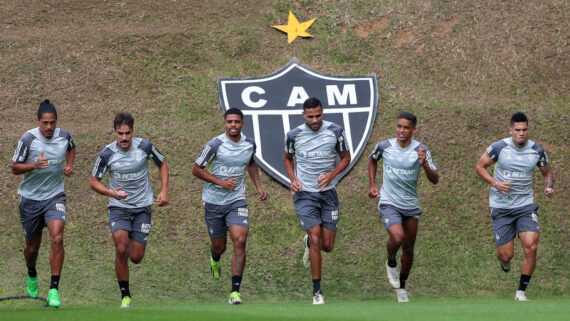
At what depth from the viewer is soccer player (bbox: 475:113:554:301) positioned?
1217 cm

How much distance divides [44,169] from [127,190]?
3.70 feet

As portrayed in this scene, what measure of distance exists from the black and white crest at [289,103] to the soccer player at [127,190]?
21.1 feet

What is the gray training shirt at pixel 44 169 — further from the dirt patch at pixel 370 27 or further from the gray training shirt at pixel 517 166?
the dirt patch at pixel 370 27

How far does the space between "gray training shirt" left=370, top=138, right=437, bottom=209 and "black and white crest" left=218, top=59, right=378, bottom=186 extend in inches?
221

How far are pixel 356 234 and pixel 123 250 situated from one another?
6.49 metres

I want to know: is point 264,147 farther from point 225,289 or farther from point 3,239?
point 3,239

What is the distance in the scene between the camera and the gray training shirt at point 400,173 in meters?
12.4

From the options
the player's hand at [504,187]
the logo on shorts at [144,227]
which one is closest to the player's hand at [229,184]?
the logo on shorts at [144,227]

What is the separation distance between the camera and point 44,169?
38.2 feet

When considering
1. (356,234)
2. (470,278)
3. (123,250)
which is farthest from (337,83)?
(123,250)

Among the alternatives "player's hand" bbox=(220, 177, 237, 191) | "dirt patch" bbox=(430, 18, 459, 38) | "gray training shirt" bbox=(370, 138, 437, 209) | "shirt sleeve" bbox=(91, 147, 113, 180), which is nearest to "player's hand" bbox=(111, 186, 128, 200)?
"shirt sleeve" bbox=(91, 147, 113, 180)

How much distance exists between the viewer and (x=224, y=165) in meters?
12.3

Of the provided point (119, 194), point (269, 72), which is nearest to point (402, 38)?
point (269, 72)

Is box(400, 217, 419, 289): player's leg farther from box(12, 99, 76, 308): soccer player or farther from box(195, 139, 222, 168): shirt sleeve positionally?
box(12, 99, 76, 308): soccer player
